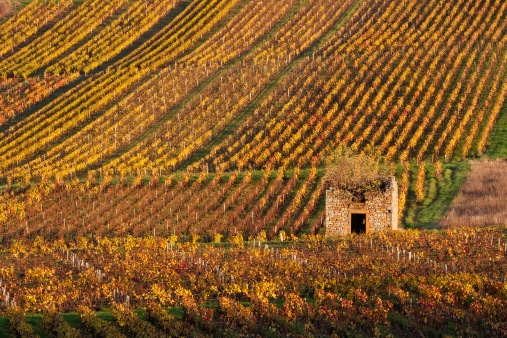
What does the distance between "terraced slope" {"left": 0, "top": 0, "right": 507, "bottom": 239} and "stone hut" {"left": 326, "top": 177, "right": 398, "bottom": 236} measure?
3829 mm

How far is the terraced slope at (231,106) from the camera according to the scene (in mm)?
52969

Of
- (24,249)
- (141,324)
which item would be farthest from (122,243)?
(141,324)

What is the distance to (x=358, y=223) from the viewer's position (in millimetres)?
45281

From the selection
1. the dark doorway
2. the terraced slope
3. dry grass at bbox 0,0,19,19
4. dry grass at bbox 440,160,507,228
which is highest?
dry grass at bbox 0,0,19,19

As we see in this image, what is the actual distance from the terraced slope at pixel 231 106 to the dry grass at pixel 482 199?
867 mm

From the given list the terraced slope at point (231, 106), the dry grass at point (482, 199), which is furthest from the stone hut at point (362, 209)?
the terraced slope at point (231, 106)

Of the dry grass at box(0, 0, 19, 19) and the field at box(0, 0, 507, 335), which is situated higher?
the dry grass at box(0, 0, 19, 19)

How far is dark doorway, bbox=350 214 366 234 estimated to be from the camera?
45.0 m

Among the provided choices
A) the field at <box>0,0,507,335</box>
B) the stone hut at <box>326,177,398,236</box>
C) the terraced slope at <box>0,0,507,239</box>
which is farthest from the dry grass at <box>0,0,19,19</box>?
the stone hut at <box>326,177,398,236</box>

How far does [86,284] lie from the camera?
34.6m

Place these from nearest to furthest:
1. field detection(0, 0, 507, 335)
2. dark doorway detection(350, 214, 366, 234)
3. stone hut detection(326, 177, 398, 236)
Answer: field detection(0, 0, 507, 335), stone hut detection(326, 177, 398, 236), dark doorway detection(350, 214, 366, 234)

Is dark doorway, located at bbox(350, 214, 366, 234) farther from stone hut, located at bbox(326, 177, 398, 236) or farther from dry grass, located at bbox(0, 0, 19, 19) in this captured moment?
dry grass, located at bbox(0, 0, 19, 19)

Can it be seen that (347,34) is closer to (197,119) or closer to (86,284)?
(197,119)

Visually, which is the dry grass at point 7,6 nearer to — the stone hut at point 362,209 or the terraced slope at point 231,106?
the terraced slope at point 231,106
